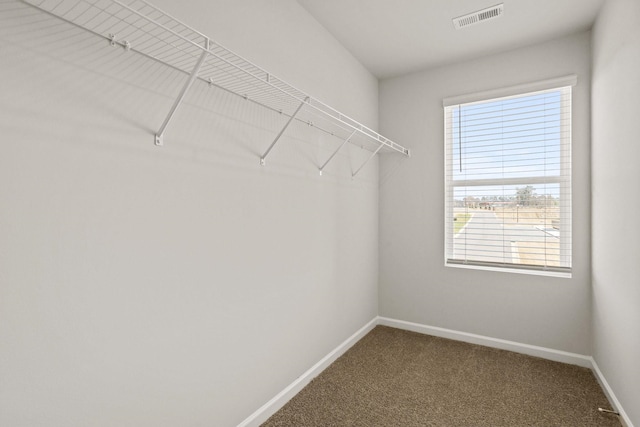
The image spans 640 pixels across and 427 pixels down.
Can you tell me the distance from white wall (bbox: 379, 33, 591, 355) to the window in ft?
0.28

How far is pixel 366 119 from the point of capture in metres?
2.94

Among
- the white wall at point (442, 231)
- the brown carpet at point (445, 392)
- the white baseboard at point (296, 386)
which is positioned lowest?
the brown carpet at point (445, 392)

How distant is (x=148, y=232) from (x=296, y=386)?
4.54ft

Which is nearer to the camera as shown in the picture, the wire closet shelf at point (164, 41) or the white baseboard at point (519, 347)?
the wire closet shelf at point (164, 41)

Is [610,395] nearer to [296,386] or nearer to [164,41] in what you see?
[296,386]

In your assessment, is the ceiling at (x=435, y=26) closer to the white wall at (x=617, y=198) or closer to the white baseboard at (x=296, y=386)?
the white wall at (x=617, y=198)

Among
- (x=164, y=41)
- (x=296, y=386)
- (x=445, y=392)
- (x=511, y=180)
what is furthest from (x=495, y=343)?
(x=164, y=41)

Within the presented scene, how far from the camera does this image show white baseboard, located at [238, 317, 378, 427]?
169 cm

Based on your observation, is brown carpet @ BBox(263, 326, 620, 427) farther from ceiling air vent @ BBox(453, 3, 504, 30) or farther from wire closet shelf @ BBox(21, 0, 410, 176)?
ceiling air vent @ BBox(453, 3, 504, 30)

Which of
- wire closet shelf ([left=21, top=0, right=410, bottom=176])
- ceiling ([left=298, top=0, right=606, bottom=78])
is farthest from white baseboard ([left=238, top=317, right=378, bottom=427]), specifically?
ceiling ([left=298, top=0, right=606, bottom=78])

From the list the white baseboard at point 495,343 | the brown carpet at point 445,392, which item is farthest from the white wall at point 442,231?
the brown carpet at point 445,392

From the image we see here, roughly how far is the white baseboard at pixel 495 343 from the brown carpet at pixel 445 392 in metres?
0.06

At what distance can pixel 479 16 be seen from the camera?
2156 mm

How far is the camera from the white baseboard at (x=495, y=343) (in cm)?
241
